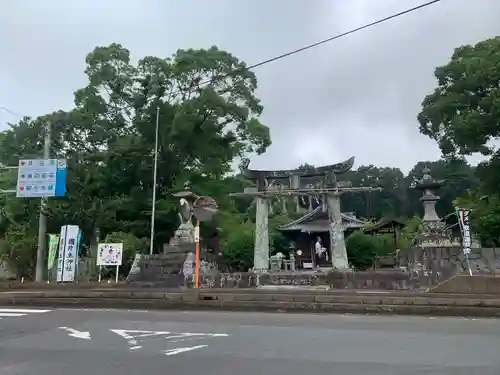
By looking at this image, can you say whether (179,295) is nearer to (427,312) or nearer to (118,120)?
(427,312)

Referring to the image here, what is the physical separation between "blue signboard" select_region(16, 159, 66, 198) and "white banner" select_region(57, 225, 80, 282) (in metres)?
1.97

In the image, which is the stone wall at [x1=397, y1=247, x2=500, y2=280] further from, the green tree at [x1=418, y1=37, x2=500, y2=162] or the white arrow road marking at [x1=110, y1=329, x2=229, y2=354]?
the white arrow road marking at [x1=110, y1=329, x2=229, y2=354]

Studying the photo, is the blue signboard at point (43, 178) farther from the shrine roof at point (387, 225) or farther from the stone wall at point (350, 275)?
the shrine roof at point (387, 225)

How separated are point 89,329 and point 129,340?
5.57 feet

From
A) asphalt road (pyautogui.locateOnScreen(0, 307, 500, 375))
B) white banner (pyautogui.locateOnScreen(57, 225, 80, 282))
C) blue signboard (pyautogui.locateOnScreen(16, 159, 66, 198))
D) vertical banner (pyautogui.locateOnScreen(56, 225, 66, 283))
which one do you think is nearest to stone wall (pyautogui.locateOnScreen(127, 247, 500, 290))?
white banner (pyautogui.locateOnScreen(57, 225, 80, 282))

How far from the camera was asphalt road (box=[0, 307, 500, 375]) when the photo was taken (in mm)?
5660

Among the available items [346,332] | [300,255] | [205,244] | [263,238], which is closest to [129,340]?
[346,332]

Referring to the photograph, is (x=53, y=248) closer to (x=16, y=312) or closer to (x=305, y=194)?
(x=16, y=312)

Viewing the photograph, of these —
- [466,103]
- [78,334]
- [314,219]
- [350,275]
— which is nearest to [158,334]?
[78,334]

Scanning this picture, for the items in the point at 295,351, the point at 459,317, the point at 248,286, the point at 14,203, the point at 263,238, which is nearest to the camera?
the point at 295,351

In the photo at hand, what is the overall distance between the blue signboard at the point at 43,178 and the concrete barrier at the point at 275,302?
7212 millimetres

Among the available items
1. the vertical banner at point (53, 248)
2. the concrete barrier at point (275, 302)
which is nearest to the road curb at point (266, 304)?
the concrete barrier at point (275, 302)

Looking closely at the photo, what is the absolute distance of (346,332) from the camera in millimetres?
8227

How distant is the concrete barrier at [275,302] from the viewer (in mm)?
11094
